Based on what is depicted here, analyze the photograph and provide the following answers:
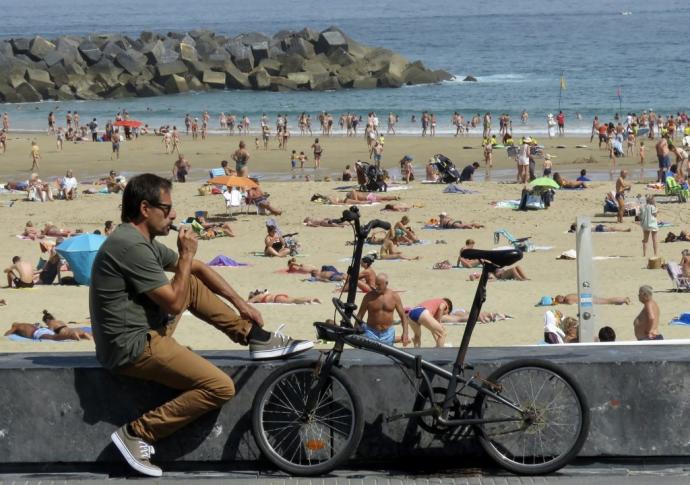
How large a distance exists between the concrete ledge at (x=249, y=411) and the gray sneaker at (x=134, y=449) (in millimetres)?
123

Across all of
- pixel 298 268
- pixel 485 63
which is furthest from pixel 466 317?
pixel 485 63

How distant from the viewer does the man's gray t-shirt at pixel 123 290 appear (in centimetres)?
486

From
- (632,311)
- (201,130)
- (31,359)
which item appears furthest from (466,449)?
(201,130)

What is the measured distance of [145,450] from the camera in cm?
507

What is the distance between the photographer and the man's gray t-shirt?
4863mm

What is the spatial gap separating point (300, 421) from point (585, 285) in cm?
643

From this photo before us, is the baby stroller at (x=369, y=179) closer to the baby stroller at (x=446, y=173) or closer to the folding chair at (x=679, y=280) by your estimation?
the baby stroller at (x=446, y=173)

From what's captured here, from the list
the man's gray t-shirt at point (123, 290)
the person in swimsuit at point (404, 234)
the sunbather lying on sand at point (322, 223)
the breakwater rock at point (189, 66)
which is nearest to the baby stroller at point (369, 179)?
the sunbather lying on sand at point (322, 223)

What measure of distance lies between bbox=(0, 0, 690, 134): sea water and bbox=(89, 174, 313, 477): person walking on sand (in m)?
44.3

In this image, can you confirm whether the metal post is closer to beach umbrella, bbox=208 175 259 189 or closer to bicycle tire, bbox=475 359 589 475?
bicycle tire, bbox=475 359 589 475

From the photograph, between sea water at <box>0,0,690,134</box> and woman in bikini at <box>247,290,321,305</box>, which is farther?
sea water at <box>0,0,690,134</box>

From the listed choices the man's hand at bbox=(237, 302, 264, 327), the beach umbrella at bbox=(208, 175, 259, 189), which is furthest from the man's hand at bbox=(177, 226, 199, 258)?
the beach umbrella at bbox=(208, 175, 259, 189)

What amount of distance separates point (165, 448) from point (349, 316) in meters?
0.97

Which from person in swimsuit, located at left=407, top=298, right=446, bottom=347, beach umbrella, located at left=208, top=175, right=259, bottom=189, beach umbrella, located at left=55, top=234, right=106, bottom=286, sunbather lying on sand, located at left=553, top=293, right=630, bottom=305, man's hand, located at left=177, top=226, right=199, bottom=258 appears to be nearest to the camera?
man's hand, located at left=177, top=226, right=199, bottom=258
